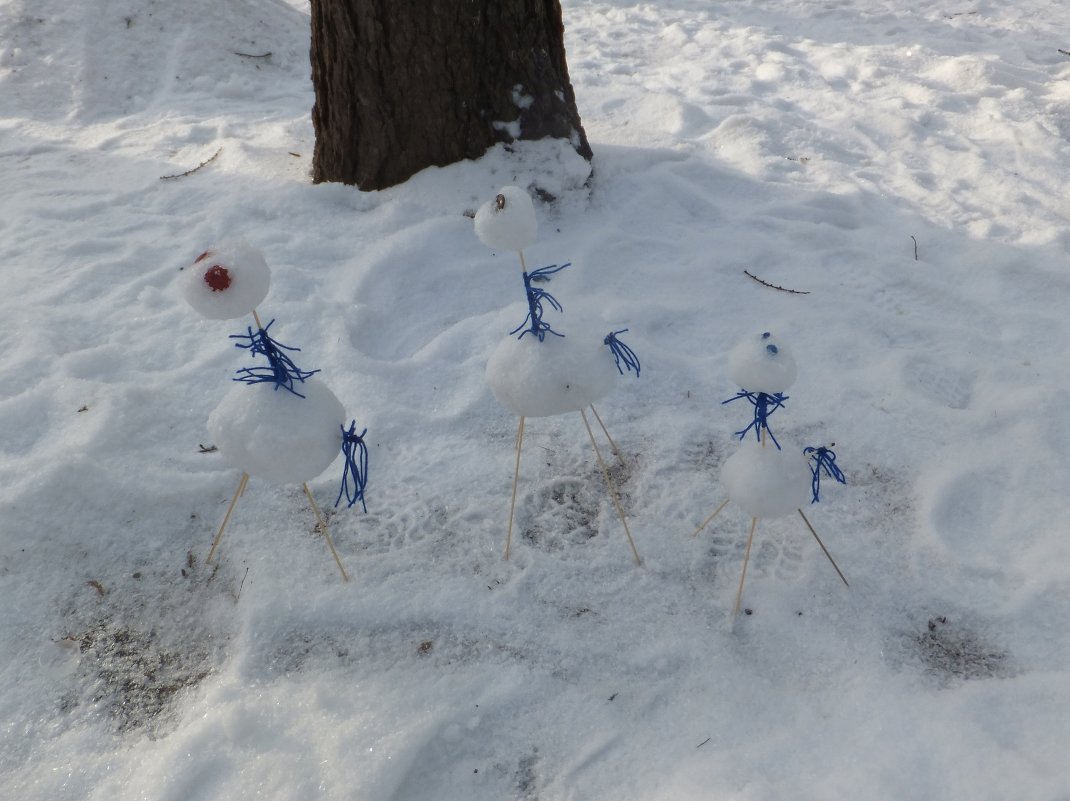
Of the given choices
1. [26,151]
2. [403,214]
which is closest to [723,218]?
[403,214]

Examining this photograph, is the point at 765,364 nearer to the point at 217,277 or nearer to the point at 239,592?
the point at 217,277

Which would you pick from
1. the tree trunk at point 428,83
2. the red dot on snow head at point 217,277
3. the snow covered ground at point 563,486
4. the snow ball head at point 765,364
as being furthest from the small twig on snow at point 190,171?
the snow ball head at point 765,364

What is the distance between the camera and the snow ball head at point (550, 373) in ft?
4.39

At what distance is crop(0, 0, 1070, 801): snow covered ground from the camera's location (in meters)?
1.33

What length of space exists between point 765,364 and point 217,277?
0.86 meters

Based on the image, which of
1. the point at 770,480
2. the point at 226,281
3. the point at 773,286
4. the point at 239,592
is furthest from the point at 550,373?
the point at 773,286

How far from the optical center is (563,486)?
71.7 inches

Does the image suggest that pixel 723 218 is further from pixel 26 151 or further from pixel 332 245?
pixel 26 151

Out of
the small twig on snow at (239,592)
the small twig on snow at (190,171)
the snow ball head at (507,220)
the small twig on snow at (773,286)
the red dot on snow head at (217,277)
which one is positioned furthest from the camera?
the small twig on snow at (190,171)

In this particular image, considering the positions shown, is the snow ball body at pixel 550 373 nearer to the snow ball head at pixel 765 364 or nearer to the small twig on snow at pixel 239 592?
the snow ball head at pixel 765 364

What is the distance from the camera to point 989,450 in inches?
72.1

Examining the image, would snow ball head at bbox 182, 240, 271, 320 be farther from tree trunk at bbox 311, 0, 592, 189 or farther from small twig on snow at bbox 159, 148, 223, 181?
small twig on snow at bbox 159, 148, 223, 181

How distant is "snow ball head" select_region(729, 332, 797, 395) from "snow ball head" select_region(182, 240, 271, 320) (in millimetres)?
776

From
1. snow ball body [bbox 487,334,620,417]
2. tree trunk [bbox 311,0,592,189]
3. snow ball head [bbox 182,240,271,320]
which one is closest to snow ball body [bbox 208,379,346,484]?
snow ball head [bbox 182,240,271,320]
